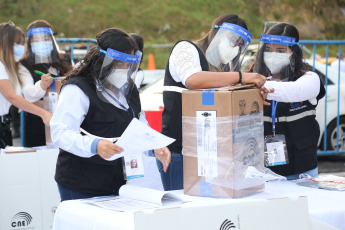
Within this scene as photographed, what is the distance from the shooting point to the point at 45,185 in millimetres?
4152

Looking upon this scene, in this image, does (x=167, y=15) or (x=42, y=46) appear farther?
(x=167, y=15)

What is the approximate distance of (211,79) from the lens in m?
2.72

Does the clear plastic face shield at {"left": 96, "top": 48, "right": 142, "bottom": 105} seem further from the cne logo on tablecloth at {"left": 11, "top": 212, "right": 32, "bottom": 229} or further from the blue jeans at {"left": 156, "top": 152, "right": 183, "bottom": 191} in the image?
the cne logo on tablecloth at {"left": 11, "top": 212, "right": 32, "bottom": 229}

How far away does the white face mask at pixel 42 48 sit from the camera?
189 inches

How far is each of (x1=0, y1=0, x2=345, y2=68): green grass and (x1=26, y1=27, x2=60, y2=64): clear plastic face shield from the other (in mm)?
20404

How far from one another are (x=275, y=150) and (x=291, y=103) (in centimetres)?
28

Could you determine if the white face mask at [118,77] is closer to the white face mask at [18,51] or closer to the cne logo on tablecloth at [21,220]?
the cne logo on tablecloth at [21,220]

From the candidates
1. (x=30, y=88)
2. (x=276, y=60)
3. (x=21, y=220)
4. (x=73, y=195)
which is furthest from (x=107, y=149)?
(x=30, y=88)

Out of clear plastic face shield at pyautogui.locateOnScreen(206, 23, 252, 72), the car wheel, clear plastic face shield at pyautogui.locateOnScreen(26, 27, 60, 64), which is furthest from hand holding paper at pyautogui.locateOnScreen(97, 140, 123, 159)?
the car wheel

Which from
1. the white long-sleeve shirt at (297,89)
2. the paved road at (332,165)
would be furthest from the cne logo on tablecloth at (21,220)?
the paved road at (332,165)

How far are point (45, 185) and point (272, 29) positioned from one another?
195 cm

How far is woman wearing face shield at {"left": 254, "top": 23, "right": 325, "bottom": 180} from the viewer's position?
3193 millimetres

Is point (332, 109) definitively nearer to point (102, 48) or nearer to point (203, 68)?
point (203, 68)

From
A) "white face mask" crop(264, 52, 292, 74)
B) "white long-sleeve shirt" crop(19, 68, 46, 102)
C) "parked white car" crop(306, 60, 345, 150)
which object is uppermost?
"white face mask" crop(264, 52, 292, 74)
